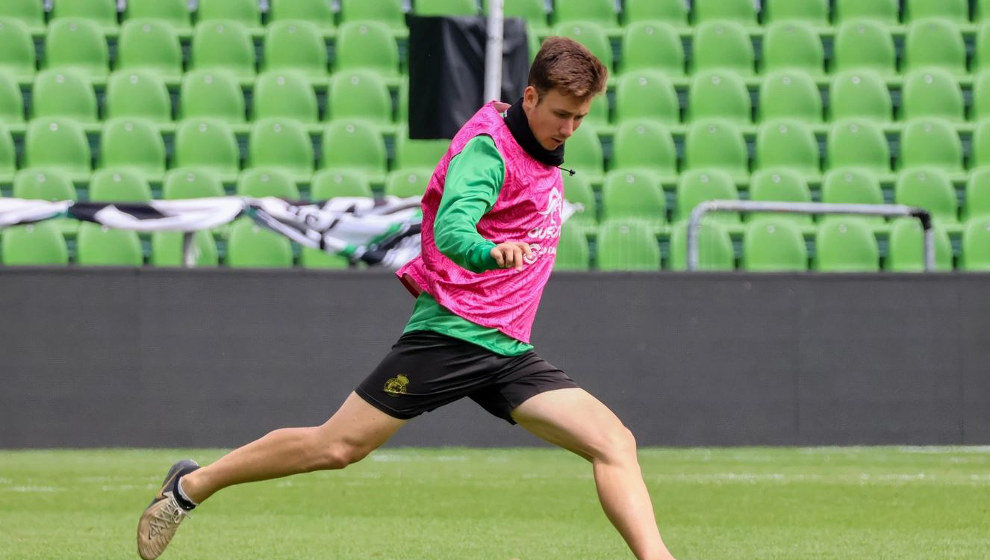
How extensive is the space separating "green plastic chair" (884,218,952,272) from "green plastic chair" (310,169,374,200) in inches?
185

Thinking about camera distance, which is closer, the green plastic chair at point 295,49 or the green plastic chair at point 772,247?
the green plastic chair at point 772,247

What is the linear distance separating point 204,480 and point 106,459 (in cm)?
532

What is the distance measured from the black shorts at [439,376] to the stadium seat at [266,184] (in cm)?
877

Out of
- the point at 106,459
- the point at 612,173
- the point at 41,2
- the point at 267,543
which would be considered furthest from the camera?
the point at 41,2

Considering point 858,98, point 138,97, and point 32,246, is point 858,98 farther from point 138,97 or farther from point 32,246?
point 32,246

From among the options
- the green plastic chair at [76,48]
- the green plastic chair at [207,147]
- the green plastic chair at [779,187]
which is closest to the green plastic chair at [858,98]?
the green plastic chair at [779,187]

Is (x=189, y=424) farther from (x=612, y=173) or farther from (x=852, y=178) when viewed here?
(x=852, y=178)

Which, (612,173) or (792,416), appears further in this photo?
(612,173)

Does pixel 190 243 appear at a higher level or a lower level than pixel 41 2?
lower

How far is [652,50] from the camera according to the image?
1560 cm

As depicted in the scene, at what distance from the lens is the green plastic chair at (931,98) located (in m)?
15.4

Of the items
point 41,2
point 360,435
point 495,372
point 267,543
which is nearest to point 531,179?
point 495,372

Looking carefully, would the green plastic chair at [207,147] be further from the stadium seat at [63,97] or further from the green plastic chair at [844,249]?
the green plastic chair at [844,249]

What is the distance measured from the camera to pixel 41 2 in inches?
610
